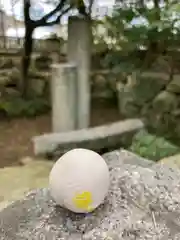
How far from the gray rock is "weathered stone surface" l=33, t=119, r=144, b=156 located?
1.29 m

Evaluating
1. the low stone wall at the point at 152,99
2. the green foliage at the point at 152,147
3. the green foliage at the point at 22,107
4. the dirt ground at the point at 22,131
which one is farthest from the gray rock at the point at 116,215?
the low stone wall at the point at 152,99

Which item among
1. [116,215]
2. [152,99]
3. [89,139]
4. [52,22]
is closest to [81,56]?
[52,22]

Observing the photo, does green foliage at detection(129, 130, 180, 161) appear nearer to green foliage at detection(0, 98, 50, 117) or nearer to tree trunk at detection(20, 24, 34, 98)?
green foliage at detection(0, 98, 50, 117)

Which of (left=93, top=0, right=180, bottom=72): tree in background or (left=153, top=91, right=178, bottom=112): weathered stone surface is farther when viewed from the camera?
(left=153, top=91, right=178, bottom=112): weathered stone surface

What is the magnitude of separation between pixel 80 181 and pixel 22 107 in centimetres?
194

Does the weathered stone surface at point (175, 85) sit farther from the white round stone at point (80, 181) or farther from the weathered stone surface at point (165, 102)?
the white round stone at point (80, 181)

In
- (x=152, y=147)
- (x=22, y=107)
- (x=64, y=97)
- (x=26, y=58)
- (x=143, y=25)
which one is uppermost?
(x=143, y=25)

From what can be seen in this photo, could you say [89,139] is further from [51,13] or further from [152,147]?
[51,13]

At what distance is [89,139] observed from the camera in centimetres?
257

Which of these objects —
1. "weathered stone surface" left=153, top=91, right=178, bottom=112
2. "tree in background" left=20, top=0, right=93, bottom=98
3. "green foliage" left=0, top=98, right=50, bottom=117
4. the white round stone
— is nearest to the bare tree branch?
"tree in background" left=20, top=0, right=93, bottom=98

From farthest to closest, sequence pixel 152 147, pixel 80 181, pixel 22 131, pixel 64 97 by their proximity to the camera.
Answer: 1. pixel 22 131
2. pixel 64 97
3. pixel 152 147
4. pixel 80 181

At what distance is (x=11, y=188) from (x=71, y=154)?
1.26 m

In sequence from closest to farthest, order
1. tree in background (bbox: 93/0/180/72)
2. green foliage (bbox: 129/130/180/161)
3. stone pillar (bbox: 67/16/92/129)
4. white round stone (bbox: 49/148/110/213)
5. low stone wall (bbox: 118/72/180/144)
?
white round stone (bbox: 49/148/110/213), green foliage (bbox: 129/130/180/161), stone pillar (bbox: 67/16/92/129), tree in background (bbox: 93/0/180/72), low stone wall (bbox: 118/72/180/144)

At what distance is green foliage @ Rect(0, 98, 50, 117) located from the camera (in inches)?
108
